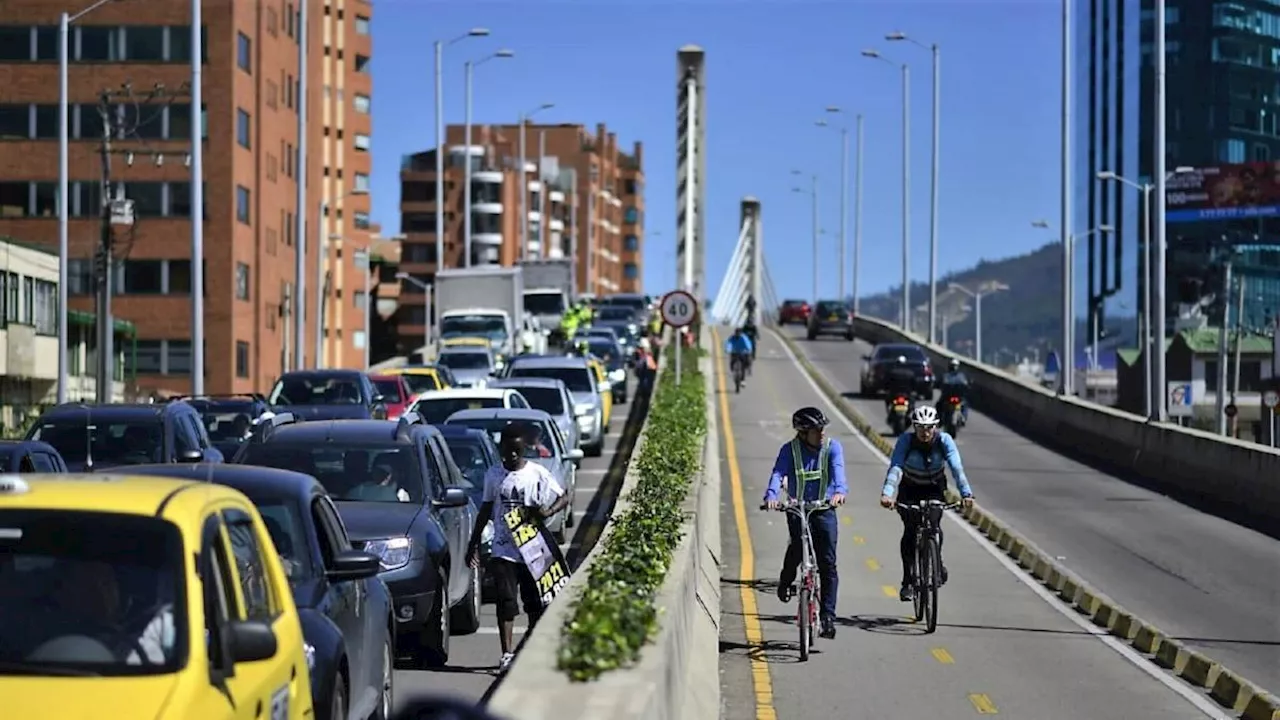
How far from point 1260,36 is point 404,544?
111738mm

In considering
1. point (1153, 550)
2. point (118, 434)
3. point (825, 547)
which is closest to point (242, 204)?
point (118, 434)

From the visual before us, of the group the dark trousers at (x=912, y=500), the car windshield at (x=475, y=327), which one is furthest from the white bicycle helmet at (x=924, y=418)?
the car windshield at (x=475, y=327)

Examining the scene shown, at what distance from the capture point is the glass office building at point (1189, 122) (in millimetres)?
119125

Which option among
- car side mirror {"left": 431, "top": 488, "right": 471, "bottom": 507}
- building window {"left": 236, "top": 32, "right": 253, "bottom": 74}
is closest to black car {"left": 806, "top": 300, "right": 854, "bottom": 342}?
building window {"left": 236, "top": 32, "right": 253, "bottom": 74}

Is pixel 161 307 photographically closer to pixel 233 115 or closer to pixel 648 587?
pixel 233 115

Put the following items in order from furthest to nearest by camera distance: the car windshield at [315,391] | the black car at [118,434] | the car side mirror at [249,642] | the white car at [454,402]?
the car windshield at [315,391] < the white car at [454,402] < the black car at [118,434] < the car side mirror at [249,642]

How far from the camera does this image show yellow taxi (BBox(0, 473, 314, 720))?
6.62 m

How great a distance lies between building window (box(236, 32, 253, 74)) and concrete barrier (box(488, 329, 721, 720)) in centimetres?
6065

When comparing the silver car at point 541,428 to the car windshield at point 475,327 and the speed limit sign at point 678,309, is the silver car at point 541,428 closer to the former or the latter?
→ the speed limit sign at point 678,309

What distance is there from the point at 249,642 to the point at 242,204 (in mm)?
71451

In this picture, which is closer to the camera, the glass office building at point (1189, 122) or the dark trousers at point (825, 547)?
the dark trousers at point (825, 547)

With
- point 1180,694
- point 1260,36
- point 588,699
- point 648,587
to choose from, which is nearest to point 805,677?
point 1180,694

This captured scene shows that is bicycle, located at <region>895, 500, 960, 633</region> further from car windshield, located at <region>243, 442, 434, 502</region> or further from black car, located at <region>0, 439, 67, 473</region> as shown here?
black car, located at <region>0, 439, 67, 473</region>

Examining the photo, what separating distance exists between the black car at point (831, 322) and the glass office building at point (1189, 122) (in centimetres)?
2069
